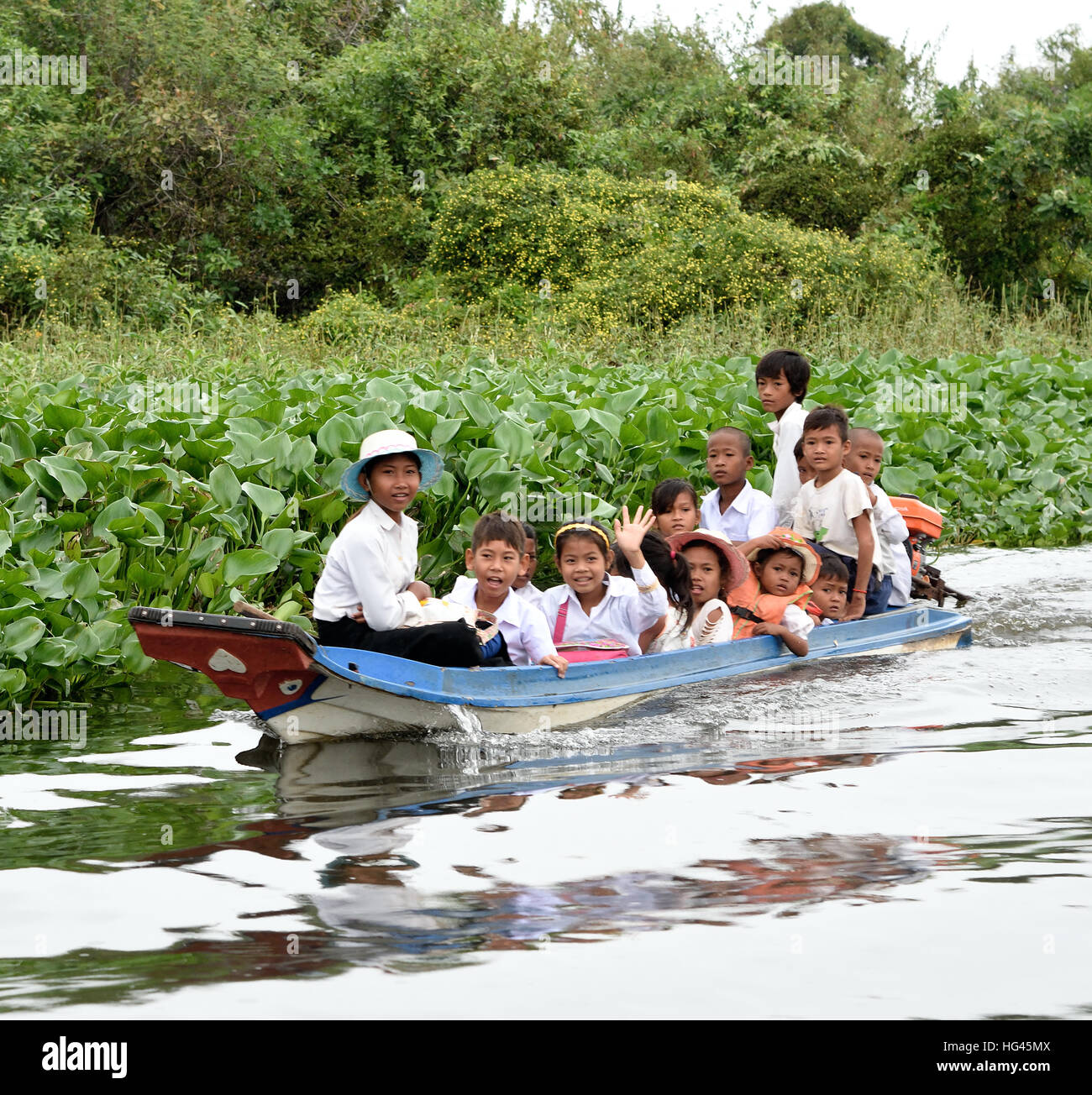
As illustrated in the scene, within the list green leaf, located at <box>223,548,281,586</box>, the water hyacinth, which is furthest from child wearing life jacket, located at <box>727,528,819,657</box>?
A: green leaf, located at <box>223,548,281,586</box>

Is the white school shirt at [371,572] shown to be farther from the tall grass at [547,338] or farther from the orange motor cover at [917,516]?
the tall grass at [547,338]

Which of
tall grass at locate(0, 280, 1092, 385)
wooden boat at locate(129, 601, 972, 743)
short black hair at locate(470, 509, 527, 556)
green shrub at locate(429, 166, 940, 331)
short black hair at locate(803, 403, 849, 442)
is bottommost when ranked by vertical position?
wooden boat at locate(129, 601, 972, 743)

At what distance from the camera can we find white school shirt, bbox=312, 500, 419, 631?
540 cm

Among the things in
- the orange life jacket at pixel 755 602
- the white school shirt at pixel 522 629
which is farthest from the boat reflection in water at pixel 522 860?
the orange life jacket at pixel 755 602

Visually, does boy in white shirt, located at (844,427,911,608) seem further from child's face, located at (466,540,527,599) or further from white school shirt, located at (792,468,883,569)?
child's face, located at (466,540,527,599)

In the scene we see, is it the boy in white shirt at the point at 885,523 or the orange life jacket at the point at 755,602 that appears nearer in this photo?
the orange life jacket at the point at 755,602

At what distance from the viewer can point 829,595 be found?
22.9ft

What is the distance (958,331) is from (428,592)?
1212 cm

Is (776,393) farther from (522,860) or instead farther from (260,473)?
(522,860)

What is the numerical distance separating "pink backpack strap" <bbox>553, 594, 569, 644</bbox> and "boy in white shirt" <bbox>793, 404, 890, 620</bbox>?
158cm

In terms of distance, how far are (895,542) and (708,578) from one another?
4.73 ft

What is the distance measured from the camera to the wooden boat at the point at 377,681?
15.8 feet

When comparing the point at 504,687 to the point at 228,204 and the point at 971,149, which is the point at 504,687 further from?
the point at 971,149

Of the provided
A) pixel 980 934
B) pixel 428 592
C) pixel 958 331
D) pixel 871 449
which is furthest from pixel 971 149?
pixel 980 934
